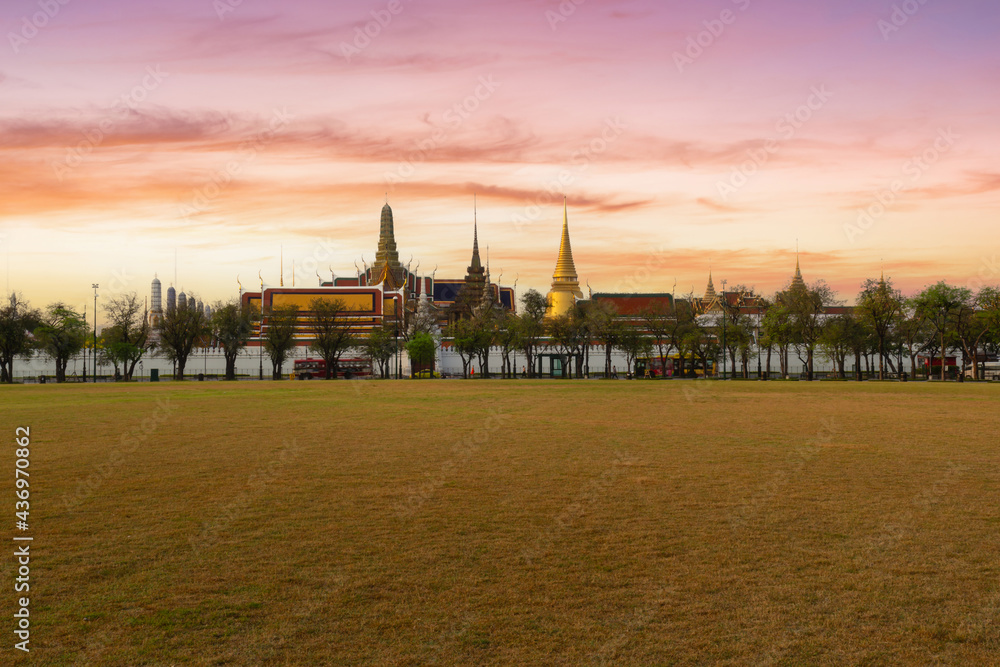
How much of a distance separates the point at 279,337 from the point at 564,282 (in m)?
47.9

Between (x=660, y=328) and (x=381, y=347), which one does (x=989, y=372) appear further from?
(x=381, y=347)

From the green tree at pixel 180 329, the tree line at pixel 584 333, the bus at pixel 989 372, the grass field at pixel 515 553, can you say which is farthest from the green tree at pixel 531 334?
the grass field at pixel 515 553

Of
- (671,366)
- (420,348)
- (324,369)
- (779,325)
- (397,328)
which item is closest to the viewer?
(779,325)

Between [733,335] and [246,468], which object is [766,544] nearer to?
[246,468]

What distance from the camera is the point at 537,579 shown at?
25.2ft

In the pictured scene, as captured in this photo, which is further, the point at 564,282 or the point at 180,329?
the point at 564,282

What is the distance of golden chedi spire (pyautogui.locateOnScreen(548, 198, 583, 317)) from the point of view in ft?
378

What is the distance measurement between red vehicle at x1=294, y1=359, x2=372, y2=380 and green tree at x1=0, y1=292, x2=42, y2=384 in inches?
979

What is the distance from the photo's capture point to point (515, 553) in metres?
8.59

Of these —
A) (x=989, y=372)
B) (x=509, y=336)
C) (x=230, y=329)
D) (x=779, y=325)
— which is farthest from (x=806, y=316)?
(x=230, y=329)

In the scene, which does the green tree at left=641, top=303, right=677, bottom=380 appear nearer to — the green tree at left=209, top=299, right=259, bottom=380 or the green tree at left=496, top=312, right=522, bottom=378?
the green tree at left=496, top=312, right=522, bottom=378

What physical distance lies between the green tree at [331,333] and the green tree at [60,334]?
22898mm

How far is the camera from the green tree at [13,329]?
73.4 metres

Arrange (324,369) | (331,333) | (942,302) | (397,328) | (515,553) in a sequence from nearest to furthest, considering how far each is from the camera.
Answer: (515,553) < (942,302) < (331,333) < (324,369) < (397,328)
